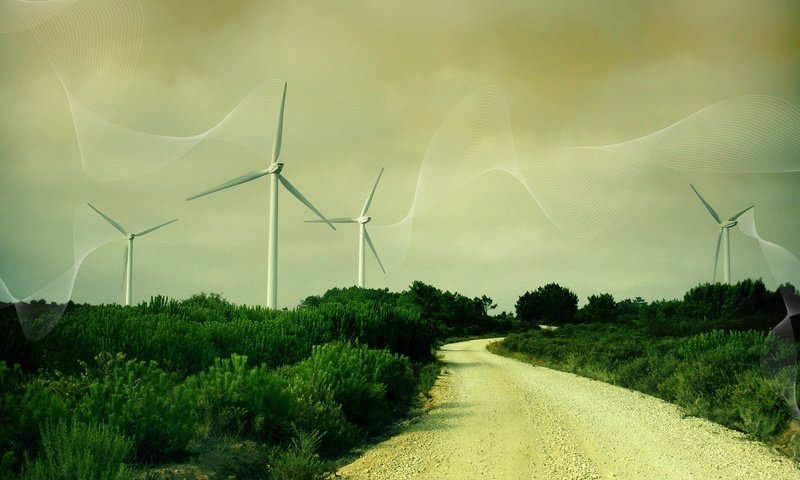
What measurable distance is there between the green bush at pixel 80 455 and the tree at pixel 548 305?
111 m

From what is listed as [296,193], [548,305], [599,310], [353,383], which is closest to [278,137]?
[296,193]

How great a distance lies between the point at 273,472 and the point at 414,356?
25.0 metres

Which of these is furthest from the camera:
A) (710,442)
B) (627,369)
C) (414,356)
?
(414,356)

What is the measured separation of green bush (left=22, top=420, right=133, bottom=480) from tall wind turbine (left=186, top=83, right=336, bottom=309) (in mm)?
34495

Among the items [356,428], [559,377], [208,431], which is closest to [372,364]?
[356,428]

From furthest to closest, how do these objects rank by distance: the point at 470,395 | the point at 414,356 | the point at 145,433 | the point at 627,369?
the point at 414,356, the point at 627,369, the point at 470,395, the point at 145,433

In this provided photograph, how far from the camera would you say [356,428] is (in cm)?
1346

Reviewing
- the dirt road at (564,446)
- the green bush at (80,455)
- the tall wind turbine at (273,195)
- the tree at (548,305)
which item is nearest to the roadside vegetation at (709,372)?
the dirt road at (564,446)

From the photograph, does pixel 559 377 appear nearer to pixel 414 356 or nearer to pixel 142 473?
pixel 414 356

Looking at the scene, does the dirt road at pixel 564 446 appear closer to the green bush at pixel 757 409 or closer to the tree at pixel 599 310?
the green bush at pixel 757 409

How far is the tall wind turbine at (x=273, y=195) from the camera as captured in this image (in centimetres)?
4341

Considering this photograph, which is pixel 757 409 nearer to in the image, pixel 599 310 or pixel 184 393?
pixel 184 393

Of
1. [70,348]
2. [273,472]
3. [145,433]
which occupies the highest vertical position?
[70,348]

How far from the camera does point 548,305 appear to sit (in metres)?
118
